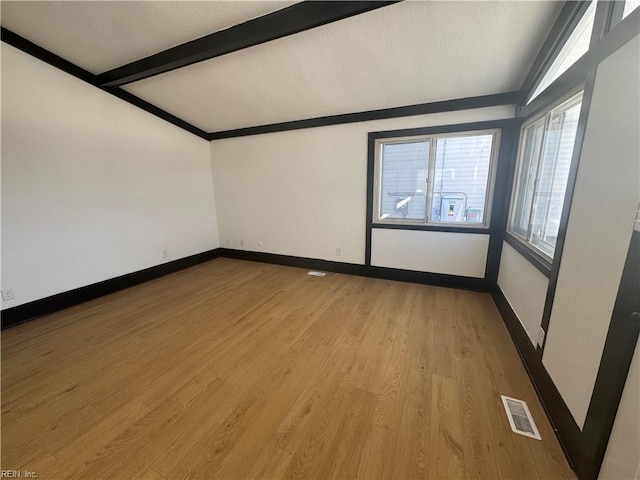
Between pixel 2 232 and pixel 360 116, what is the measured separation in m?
4.14

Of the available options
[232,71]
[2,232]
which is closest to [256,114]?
[232,71]

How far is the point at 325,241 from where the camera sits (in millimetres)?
3896

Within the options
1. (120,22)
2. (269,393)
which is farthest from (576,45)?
(120,22)

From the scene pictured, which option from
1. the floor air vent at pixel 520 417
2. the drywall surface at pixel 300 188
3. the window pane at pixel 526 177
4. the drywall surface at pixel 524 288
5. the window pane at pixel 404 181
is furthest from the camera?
the drywall surface at pixel 300 188

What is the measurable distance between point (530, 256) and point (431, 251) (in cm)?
133

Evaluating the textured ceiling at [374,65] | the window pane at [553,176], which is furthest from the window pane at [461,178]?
the window pane at [553,176]

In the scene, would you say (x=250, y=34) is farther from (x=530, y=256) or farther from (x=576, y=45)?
(x=530, y=256)

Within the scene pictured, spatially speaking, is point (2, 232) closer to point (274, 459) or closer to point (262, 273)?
point (262, 273)

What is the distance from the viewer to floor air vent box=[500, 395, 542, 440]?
1309 mm

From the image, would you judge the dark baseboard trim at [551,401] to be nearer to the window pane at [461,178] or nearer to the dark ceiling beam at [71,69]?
the window pane at [461,178]

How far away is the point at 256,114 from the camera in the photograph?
3.56 metres

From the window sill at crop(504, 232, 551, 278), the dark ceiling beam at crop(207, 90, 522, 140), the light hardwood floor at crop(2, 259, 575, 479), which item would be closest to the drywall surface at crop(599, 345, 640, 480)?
the light hardwood floor at crop(2, 259, 575, 479)

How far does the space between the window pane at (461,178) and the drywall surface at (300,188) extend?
0.29 meters

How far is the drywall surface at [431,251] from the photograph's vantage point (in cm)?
302
